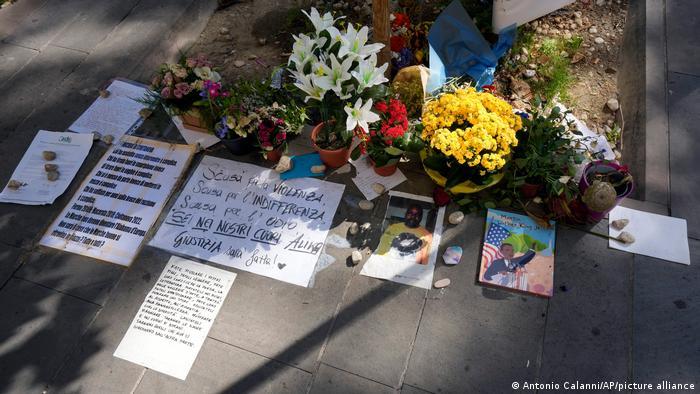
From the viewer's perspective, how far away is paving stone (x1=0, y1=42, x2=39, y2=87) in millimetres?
3337

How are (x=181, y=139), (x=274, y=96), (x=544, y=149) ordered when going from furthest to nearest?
(x=181, y=139) < (x=274, y=96) < (x=544, y=149)

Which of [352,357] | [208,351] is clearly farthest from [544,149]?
[208,351]

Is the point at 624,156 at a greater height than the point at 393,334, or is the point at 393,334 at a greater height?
the point at 624,156

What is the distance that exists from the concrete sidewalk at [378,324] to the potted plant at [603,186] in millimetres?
255

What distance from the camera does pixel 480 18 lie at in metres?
3.10

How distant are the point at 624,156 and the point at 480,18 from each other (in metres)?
1.43

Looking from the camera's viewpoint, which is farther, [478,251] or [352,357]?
[478,251]

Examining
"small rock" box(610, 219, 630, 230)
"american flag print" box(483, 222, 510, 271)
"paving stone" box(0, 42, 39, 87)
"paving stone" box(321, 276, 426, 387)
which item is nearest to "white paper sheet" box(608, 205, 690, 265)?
"small rock" box(610, 219, 630, 230)

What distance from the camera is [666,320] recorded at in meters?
2.00

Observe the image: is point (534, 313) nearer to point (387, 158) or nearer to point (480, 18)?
point (387, 158)

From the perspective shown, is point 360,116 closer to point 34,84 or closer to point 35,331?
point 35,331

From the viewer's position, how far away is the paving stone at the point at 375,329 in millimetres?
2012

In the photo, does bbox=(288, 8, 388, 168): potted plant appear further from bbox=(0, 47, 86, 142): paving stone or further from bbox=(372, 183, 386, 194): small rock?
bbox=(0, 47, 86, 142): paving stone

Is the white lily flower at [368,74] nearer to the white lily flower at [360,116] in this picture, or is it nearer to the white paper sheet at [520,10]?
the white lily flower at [360,116]
